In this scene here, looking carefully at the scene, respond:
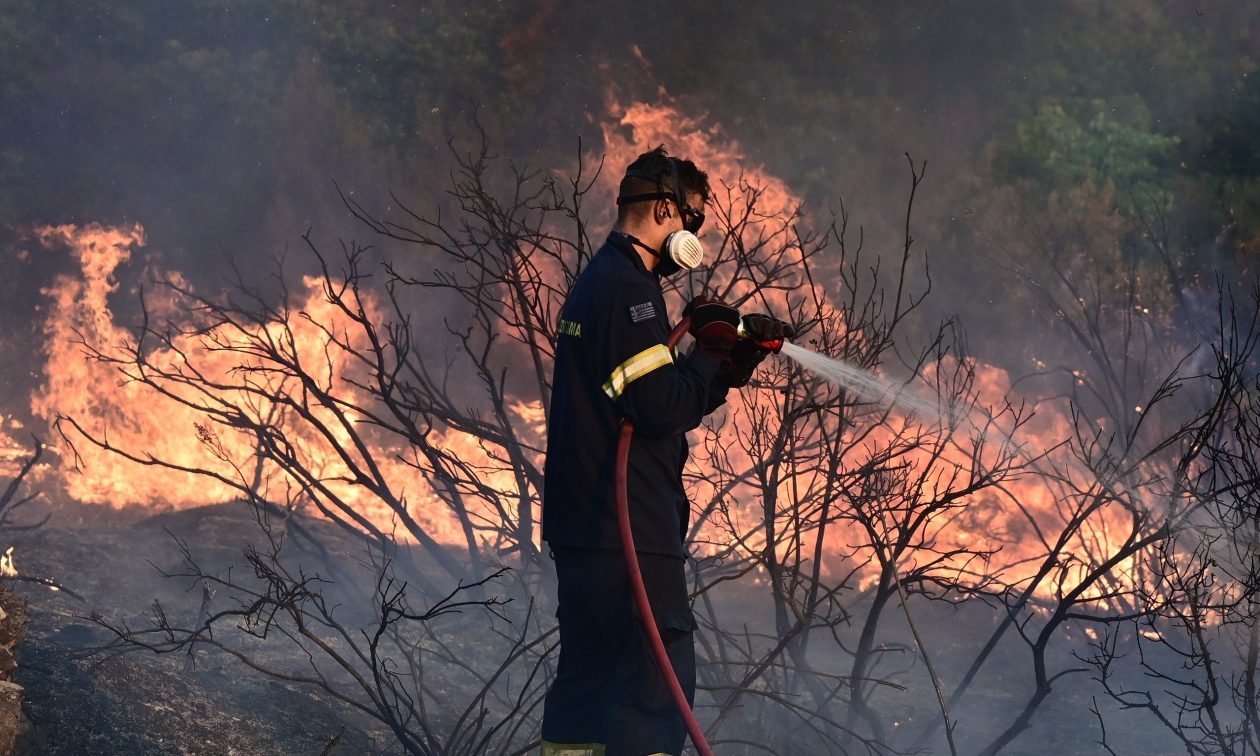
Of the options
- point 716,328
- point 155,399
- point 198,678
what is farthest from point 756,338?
point 155,399

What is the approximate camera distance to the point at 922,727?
21.9 ft

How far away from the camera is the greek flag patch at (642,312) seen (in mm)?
2910

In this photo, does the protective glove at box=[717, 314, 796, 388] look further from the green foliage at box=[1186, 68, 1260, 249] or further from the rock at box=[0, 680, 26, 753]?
the green foliage at box=[1186, 68, 1260, 249]

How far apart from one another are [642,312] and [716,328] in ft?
0.75

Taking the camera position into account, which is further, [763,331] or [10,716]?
[10,716]

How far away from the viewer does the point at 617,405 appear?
290 cm

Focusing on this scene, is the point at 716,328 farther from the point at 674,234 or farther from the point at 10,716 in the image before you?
the point at 10,716

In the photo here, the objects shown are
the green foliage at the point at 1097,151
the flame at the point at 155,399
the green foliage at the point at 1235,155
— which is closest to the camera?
the green foliage at the point at 1235,155

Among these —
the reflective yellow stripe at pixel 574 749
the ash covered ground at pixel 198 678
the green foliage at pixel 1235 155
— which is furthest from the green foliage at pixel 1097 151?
the reflective yellow stripe at pixel 574 749

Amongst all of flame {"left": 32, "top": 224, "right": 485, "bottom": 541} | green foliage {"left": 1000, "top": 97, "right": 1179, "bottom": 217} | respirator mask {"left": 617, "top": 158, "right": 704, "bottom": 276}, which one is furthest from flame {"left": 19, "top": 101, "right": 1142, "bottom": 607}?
respirator mask {"left": 617, "top": 158, "right": 704, "bottom": 276}

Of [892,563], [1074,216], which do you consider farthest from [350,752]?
[1074,216]

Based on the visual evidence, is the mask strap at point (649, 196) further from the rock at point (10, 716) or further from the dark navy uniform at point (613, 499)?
the rock at point (10, 716)

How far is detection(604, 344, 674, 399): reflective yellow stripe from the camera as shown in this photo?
2.86 metres

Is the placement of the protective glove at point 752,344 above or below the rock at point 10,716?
above
